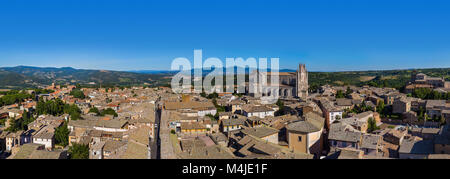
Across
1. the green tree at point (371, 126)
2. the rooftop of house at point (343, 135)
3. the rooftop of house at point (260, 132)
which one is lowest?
the green tree at point (371, 126)

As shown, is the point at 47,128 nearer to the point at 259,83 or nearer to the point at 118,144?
the point at 118,144

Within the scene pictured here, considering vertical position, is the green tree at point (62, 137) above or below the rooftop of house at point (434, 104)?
below

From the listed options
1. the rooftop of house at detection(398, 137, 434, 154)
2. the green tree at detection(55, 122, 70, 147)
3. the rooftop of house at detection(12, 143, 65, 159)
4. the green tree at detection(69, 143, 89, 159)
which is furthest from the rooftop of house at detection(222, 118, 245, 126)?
the green tree at detection(55, 122, 70, 147)

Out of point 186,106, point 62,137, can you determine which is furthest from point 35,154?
point 186,106

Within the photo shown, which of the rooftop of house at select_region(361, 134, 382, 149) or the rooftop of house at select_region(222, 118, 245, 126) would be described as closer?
the rooftop of house at select_region(361, 134, 382, 149)

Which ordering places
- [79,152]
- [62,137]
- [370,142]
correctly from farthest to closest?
1. [62,137]
2. [79,152]
3. [370,142]

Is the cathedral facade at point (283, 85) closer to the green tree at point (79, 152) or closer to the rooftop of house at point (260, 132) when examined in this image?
the rooftop of house at point (260, 132)

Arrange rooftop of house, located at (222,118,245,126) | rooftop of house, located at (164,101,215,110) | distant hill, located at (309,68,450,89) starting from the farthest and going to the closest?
1. distant hill, located at (309,68,450,89)
2. rooftop of house, located at (164,101,215,110)
3. rooftop of house, located at (222,118,245,126)

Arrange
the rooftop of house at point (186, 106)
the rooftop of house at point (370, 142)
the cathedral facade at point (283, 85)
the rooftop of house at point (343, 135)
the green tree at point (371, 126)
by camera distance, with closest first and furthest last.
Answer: the rooftop of house at point (370, 142) → the rooftop of house at point (343, 135) → the green tree at point (371, 126) → the rooftop of house at point (186, 106) → the cathedral facade at point (283, 85)

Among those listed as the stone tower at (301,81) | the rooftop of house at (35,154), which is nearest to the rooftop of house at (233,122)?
the rooftop of house at (35,154)

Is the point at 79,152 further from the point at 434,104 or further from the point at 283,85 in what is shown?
the point at 283,85

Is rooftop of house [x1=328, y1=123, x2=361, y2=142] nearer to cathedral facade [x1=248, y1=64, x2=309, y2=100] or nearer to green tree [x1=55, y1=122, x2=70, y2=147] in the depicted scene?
green tree [x1=55, y1=122, x2=70, y2=147]
